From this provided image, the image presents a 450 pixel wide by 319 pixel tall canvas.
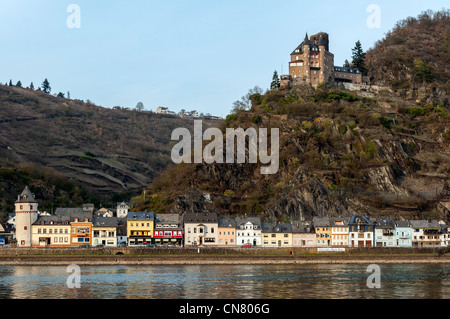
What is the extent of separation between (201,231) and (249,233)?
7.26m

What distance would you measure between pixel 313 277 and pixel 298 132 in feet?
212

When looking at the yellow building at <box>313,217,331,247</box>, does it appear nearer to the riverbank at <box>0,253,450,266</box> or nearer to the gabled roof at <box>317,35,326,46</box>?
the riverbank at <box>0,253,450,266</box>

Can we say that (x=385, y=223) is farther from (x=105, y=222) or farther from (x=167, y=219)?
(x=105, y=222)

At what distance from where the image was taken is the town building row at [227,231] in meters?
105

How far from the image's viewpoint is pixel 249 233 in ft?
349

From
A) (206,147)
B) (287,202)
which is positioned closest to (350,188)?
(287,202)

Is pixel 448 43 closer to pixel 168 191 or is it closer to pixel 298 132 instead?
pixel 298 132

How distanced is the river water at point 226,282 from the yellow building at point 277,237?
18257 millimetres

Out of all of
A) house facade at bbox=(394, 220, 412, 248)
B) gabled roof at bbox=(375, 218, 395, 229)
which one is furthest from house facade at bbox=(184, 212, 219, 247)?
house facade at bbox=(394, 220, 412, 248)

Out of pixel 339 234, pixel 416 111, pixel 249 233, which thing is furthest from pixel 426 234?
pixel 416 111

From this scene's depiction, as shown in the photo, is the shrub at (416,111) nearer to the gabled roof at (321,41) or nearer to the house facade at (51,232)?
the gabled roof at (321,41)
